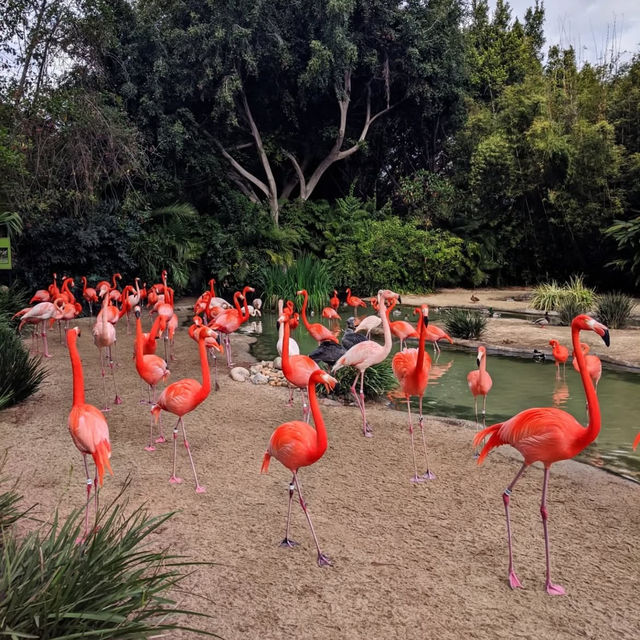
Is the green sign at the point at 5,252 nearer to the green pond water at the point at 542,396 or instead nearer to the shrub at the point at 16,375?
the shrub at the point at 16,375

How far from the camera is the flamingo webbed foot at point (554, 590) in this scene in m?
2.97

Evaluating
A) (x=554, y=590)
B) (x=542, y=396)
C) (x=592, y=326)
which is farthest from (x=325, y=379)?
(x=542, y=396)

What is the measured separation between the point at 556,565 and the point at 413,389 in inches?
74.1

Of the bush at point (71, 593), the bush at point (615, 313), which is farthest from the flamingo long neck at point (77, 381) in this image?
the bush at point (615, 313)

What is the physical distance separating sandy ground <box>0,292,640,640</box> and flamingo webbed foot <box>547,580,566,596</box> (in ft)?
0.12

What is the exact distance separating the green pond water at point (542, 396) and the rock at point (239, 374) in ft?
5.50

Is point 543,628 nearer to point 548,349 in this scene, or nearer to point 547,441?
point 547,441

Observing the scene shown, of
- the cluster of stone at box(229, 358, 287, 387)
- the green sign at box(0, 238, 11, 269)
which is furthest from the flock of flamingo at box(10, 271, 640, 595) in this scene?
the green sign at box(0, 238, 11, 269)

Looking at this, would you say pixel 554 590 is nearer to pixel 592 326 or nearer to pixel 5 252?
pixel 592 326

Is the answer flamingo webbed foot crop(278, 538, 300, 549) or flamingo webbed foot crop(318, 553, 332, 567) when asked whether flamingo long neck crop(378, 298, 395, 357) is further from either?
flamingo webbed foot crop(318, 553, 332, 567)

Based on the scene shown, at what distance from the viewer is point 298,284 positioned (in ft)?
50.2

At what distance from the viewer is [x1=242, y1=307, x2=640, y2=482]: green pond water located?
5.30m

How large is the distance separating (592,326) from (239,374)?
206 inches

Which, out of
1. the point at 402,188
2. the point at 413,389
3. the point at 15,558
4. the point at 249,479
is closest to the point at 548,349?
the point at 413,389
